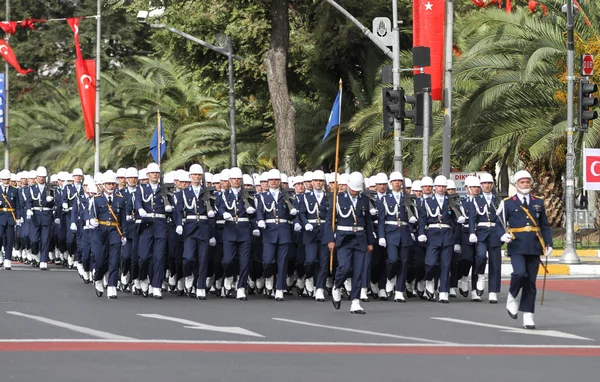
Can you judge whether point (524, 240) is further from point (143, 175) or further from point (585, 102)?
point (585, 102)

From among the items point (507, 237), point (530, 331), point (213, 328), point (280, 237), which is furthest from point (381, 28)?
point (213, 328)

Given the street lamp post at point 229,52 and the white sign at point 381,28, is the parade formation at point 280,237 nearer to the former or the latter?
the white sign at point 381,28

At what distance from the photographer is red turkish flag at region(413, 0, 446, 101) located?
92.6 feet

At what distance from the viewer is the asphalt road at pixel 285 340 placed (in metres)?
12.1

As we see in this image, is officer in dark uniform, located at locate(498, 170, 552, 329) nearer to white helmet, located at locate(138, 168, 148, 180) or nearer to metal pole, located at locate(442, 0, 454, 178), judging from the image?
white helmet, located at locate(138, 168, 148, 180)

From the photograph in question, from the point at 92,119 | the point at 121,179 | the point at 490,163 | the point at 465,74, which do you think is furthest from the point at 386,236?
the point at 92,119

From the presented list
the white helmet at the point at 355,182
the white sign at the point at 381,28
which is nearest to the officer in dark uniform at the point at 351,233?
the white helmet at the point at 355,182

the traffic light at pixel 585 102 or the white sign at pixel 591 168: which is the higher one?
the traffic light at pixel 585 102

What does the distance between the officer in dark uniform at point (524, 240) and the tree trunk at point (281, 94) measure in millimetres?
20995

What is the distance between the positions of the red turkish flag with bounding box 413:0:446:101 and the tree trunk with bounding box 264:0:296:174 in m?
9.68

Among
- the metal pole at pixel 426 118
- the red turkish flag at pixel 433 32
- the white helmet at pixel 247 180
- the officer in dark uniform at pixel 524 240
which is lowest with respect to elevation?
the officer in dark uniform at pixel 524 240

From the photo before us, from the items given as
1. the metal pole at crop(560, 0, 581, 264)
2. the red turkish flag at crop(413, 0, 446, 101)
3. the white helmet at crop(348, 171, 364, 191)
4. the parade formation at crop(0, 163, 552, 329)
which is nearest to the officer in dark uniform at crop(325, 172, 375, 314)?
the white helmet at crop(348, 171, 364, 191)

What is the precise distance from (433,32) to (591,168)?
15.0ft

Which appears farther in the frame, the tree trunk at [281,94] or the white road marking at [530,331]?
the tree trunk at [281,94]
